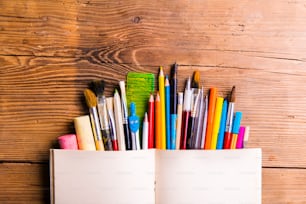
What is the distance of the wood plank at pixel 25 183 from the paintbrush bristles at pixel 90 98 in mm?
128

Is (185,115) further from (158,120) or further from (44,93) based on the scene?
(44,93)

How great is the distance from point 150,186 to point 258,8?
1.16 feet

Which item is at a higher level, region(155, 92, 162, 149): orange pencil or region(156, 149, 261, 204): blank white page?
region(155, 92, 162, 149): orange pencil

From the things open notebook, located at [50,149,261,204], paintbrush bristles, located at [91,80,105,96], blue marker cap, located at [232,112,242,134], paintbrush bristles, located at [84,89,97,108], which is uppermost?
paintbrush bristles, located at [91,80,105,96]

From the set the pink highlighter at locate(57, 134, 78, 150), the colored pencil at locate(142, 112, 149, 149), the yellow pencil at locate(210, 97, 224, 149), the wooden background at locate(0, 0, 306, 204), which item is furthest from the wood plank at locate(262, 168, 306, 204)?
the pink highlighter at locate(57, 134, 78, 150)

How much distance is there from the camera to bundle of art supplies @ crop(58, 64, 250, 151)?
1.86ft

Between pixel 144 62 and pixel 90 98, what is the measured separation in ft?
0.36

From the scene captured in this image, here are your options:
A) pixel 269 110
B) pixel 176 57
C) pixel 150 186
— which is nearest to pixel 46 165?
pixel 150 186

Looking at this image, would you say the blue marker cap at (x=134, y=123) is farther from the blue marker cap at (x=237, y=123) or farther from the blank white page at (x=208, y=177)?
the blue marker cap at (x=237, y=123)

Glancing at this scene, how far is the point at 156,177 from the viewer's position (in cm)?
57

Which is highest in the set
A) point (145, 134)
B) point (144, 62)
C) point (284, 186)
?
point (144, 62)

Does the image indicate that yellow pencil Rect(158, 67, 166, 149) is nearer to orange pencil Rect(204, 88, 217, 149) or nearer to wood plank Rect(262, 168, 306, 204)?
orange pencil Rect(204, 88, 217, 149)

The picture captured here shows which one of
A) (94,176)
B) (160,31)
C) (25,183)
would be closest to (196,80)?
(160,31)

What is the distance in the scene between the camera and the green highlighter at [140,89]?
59cm
